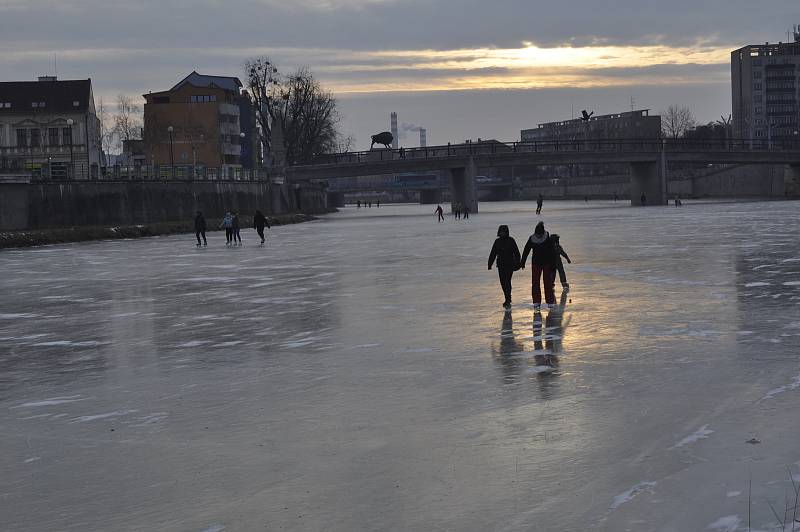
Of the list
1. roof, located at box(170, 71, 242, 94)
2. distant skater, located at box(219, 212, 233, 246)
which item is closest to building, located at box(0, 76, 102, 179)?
roof, located at box(170, 71, 242, 94)

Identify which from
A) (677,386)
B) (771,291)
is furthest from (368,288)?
(677,386)

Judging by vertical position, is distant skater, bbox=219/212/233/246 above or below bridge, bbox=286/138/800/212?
below

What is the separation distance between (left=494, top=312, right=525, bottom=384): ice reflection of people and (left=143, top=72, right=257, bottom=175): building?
3881 inches

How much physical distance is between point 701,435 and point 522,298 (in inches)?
446

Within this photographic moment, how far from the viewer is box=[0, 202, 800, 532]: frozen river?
280 inches

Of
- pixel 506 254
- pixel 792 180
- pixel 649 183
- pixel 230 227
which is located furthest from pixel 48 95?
pixel 506 254

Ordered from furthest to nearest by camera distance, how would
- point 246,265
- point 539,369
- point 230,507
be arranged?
point 246,265 → point 539,369 → point 230,507

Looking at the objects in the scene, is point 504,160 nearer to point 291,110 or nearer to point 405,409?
point 291,110

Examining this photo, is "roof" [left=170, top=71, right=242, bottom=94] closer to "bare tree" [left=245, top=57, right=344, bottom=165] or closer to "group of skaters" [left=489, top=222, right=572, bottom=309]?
"bare tree" [left=245, top=57, right=344, bottom=165]

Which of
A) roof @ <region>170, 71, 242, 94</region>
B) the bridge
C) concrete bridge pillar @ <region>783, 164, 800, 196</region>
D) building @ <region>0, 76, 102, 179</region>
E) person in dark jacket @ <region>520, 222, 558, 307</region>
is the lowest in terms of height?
person in dark jacket @ <region>520, 222, 558, 307</region>

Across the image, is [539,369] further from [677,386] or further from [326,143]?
[326,143]

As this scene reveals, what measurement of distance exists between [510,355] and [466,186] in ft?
288

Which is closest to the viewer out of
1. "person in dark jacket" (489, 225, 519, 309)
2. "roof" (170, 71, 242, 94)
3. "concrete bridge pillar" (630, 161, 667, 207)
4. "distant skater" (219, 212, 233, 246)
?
"person in dark jacket" (489, 225, 519, 309)

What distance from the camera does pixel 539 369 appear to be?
12.1 m
